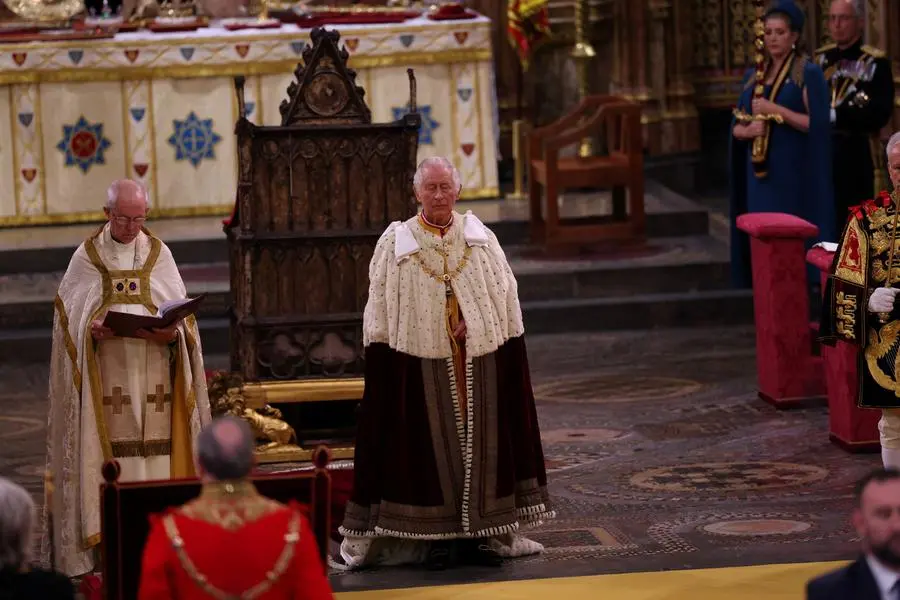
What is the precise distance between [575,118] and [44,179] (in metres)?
3.90

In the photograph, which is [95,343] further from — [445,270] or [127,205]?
[445,270]

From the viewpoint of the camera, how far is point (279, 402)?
984 cm

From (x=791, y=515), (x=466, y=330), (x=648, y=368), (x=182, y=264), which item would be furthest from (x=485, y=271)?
(x=182, y=264)

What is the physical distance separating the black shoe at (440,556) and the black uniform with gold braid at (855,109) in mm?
5471

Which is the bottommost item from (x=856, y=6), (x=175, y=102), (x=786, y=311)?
(x=786, y=311)

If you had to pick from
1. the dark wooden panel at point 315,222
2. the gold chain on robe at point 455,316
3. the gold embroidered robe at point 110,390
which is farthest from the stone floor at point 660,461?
the dark wooden panel at point 315,222

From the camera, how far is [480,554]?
26.4 ft

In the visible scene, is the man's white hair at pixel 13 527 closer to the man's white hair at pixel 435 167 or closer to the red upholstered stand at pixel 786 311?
Answer: the man's white hair at pixel 435 167

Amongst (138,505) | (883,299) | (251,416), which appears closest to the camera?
(138,505)

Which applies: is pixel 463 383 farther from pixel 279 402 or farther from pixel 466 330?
pixel 279 402

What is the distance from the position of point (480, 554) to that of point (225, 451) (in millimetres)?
3355

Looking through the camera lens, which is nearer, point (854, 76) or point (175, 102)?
point (854, 76)

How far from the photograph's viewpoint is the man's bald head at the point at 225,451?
4.84 meters

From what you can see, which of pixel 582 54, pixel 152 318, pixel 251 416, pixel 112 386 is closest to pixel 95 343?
pixel 112 386
